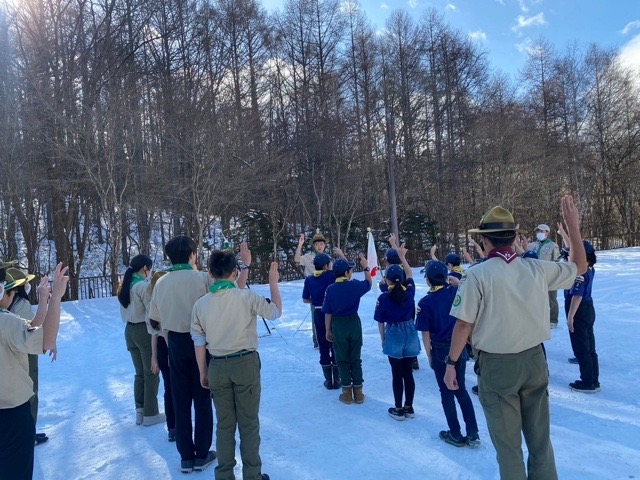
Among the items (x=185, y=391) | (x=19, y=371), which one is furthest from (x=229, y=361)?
(x=19, y=371)

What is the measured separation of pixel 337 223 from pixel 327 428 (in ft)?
60.7

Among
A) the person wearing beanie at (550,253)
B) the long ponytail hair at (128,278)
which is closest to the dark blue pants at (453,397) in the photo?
the long ponytail hair at (128,278)

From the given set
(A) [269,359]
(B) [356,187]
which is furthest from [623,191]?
(A) [269,359]

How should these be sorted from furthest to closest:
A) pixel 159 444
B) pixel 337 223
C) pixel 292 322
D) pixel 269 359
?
1. pixel 337 223
2. pixel 292 322
3. pixel 269 359
4. pixel 159 444

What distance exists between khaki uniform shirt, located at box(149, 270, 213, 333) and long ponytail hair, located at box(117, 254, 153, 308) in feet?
3.03

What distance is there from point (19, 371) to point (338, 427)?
118 inches

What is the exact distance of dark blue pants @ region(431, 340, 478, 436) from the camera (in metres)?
3.91

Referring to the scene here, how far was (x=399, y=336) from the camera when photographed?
179 inches

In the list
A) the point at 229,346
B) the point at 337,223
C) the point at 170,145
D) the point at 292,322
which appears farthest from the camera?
the point at 337,223

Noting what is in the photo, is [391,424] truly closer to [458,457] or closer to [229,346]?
[458,457]

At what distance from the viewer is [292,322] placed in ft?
33.2

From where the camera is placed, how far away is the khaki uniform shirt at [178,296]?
145 inches

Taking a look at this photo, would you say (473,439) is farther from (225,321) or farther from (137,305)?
(137,305)

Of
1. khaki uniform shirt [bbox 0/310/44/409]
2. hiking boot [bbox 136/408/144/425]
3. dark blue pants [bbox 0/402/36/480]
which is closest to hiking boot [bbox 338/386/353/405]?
hiking boot [bbox 136/408/144/425]
